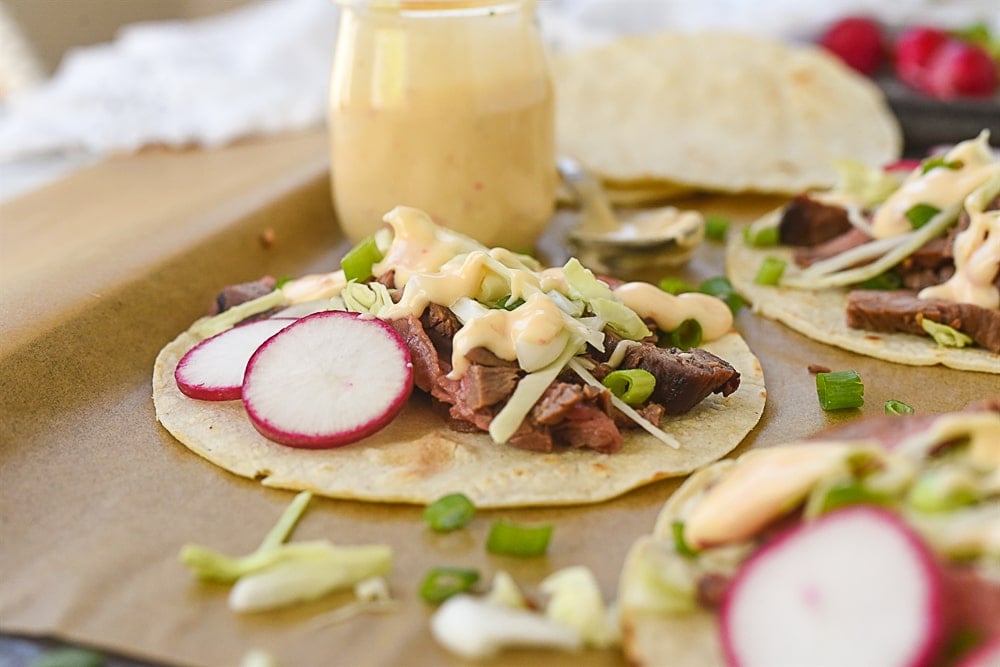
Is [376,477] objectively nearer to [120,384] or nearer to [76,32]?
[120,384]

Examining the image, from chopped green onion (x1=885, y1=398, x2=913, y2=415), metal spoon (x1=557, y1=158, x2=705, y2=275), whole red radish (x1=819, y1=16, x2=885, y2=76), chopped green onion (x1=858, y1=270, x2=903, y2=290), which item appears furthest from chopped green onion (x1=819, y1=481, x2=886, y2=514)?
whole red radish (x1=819, y1=16, x2=885, y2=76)

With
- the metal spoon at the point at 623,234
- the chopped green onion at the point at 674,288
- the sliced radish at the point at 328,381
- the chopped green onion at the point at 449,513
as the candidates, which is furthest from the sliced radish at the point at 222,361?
the metal spoon at the point at 623,234

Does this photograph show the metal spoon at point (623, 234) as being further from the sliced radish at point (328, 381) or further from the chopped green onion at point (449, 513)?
the chopped green onion at point (449, 513)

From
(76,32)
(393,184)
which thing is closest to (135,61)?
(76,32)

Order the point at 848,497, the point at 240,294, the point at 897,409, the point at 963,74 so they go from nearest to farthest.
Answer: the point at 848,497 < the point at 897,409 < the point at 240,294 < the point at 963,74

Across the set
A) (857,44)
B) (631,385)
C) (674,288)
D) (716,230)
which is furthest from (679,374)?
(857,44)

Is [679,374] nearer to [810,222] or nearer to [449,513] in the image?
[449,513]

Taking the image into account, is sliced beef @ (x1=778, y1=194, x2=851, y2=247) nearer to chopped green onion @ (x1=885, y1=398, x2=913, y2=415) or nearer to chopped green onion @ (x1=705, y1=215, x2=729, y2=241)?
chopped green onion @ (x1=705, y1=215, x2=729, y2=241)
